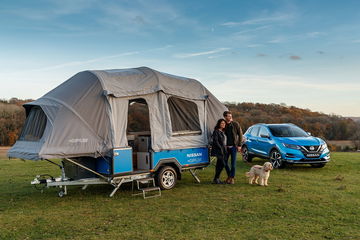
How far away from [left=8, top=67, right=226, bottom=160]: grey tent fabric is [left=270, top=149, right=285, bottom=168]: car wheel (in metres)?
4.39

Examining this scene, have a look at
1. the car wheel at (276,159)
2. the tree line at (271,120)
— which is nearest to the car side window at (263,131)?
the car wheel at (276,159)

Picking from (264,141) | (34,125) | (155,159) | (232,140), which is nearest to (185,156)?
(155,159)

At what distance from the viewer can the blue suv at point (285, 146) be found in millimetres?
12992

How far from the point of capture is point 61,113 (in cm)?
830

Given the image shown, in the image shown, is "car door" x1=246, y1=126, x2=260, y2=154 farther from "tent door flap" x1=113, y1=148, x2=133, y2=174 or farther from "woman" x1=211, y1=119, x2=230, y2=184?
"tent door flap" x1=113, y1=148, x2=133, y2=174

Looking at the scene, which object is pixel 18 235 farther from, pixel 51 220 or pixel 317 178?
pixel 317 178

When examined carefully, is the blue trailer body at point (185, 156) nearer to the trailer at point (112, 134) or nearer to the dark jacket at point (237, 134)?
the trailer at point (112, 134)

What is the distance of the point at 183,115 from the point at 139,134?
154cm

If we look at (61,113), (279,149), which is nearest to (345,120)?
(279,149)

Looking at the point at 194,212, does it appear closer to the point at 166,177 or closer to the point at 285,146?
the point at 166,177

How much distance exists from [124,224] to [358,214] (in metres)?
4.67

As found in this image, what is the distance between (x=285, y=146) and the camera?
1320 cm

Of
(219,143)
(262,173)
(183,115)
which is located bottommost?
(262,173)

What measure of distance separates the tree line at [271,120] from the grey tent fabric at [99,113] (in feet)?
83.7
